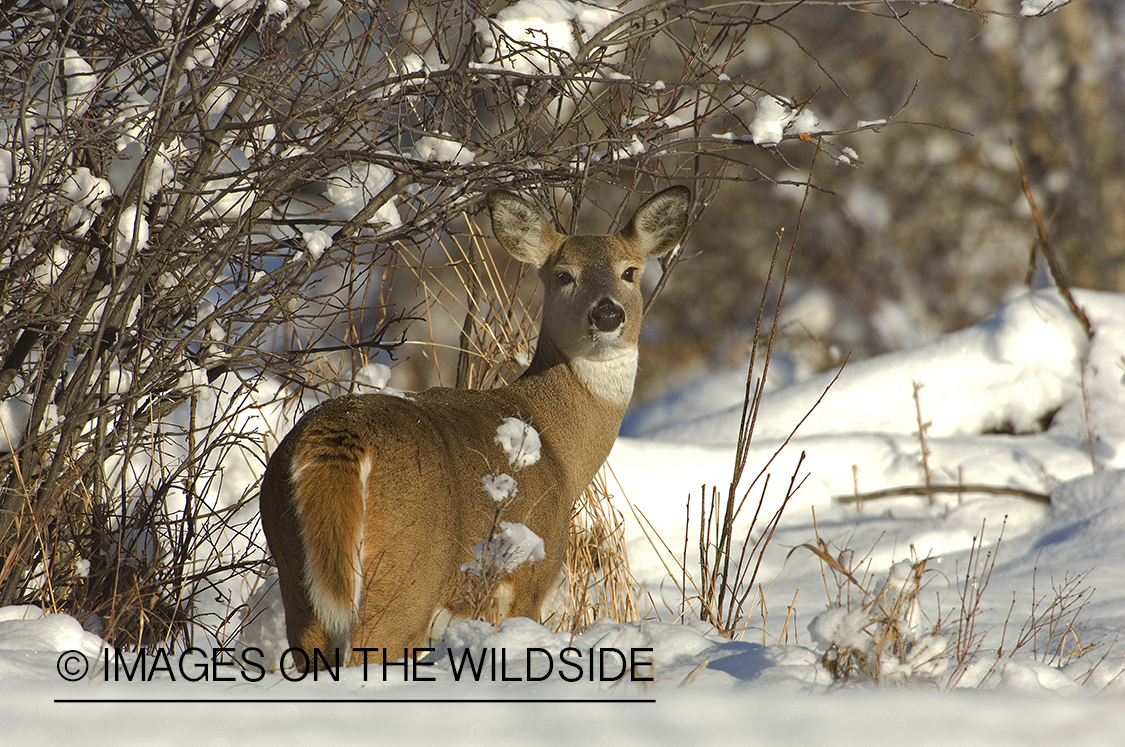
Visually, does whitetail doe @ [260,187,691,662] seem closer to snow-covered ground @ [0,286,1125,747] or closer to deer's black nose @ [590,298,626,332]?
deer's black nose @ [590,298,626,332]

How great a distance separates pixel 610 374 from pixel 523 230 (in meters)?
0.69

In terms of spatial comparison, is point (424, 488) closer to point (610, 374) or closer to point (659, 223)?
point (610, 374)

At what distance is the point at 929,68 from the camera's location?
15.6 meters

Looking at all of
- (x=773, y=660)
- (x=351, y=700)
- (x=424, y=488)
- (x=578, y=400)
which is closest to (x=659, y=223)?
(x=578, y=400)

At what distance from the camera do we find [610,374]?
13.4 ft

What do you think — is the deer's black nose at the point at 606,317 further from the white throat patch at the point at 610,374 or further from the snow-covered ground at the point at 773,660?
the snow-covered ground at the point at 773,660

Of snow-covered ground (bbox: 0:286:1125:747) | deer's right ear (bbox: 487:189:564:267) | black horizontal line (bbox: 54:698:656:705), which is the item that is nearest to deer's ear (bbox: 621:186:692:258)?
deer's right ear (bbox: 487:189:564:267)

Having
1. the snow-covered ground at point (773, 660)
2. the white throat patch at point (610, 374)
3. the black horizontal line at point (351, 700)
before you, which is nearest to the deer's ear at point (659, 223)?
the white throat patch at point (610, 374)

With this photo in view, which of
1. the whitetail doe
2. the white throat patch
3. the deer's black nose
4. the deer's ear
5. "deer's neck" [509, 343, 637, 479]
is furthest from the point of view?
the deer's ear

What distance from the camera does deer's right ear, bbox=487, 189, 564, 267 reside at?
164 inches

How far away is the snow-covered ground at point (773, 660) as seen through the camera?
1.79 metres

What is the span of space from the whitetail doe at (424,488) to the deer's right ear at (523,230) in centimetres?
7

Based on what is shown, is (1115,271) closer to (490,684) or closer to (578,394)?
(578,394)

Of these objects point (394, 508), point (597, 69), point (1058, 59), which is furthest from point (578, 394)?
point (1058, 59)
